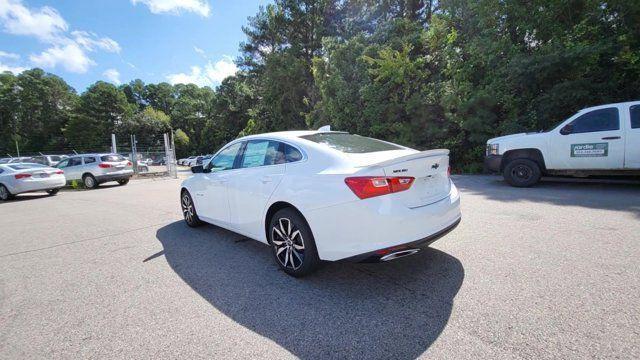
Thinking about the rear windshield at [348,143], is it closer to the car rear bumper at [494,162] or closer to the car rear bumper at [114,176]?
the car rear bumper at [494,162]

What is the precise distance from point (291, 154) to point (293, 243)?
0.97 metres

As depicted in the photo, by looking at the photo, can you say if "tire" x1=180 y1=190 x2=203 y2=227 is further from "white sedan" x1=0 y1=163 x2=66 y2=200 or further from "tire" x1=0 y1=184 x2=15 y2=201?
"tire" x1=0 y1=184 x2=15 y2=201

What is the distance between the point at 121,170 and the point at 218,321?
597 inches

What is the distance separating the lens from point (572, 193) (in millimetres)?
6715

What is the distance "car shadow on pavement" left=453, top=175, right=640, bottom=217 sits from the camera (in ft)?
18.5

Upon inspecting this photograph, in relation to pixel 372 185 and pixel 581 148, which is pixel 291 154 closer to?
pixel 372 185

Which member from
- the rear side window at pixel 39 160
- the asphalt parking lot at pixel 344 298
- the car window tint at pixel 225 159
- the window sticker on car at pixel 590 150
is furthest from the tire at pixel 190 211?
the rear side window at pixel 39 160

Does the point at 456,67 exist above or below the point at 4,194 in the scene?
above

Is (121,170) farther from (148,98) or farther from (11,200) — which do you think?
(148,98)

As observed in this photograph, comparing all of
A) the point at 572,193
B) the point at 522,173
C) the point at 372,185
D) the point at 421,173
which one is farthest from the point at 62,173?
the point at 572,193

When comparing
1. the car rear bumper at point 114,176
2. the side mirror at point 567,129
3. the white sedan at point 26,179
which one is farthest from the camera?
the car rear bumper at point 114,176

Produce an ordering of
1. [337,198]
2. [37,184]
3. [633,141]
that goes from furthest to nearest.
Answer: [37,184], [633,141], [337,198]

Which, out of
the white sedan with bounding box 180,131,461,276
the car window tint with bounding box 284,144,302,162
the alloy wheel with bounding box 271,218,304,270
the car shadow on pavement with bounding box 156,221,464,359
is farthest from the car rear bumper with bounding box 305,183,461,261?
the car window tint with bounding box 284,144,302,162

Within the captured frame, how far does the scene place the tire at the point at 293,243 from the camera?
3.16m
